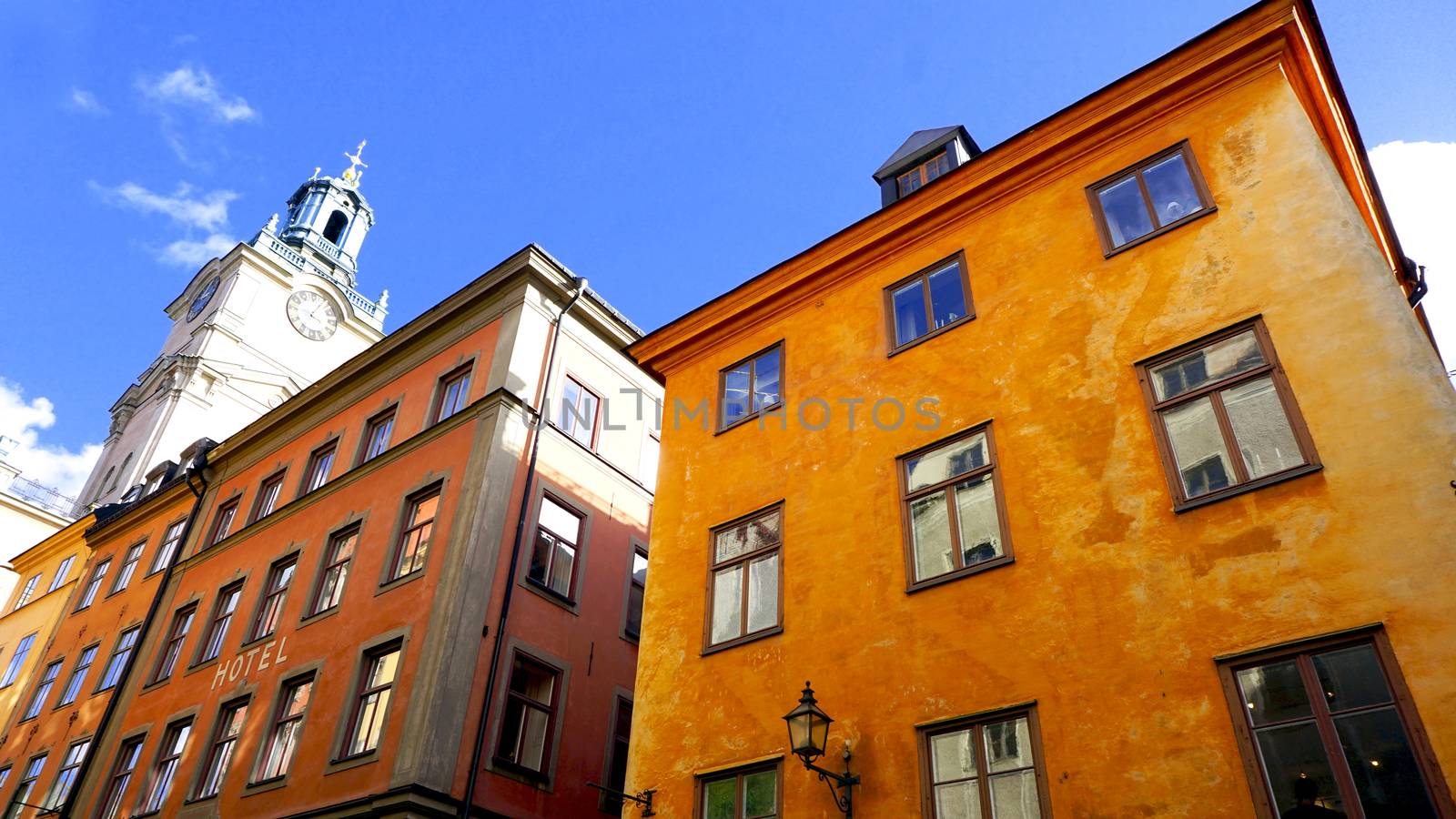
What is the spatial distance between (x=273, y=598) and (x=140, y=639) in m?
5.70

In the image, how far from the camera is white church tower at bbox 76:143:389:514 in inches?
1682

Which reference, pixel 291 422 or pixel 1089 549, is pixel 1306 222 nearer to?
pixel 1089 549

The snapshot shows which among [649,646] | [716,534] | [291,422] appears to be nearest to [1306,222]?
[716,534]

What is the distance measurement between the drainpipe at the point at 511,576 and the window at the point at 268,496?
8.02 m

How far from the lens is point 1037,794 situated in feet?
27.4

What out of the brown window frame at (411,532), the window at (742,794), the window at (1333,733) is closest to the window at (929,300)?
the window at (742,794)

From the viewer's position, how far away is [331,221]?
6209 centimetres

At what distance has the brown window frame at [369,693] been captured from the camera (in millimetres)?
15297

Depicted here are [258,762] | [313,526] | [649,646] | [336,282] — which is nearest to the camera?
[649,646]

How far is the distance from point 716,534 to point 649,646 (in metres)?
1.67

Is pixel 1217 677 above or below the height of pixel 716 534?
below

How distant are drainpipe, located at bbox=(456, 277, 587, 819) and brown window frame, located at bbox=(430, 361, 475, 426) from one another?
63.1 inches

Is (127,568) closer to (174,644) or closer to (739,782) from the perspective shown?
(174,644)

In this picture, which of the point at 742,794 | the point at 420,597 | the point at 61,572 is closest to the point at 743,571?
the point at 742,794
